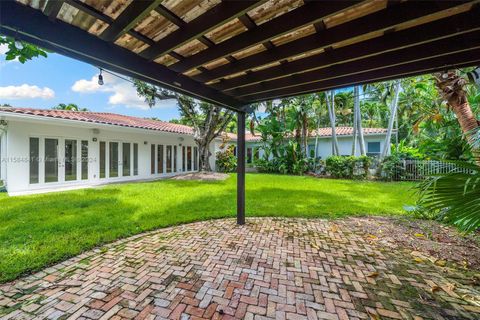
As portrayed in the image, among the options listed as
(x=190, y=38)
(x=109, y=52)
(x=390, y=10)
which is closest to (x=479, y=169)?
(x=390, y=10)

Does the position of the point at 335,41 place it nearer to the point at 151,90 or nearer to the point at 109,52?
the point at 109,52

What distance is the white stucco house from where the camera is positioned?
855 cm

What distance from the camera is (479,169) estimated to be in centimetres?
185

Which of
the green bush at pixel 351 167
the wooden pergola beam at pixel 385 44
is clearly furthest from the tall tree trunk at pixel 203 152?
the wooden pergola beam at pixel 385 44

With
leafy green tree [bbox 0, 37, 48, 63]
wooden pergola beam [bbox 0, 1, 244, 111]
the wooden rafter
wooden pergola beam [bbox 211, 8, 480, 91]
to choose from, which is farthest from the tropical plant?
leafy green tree [bbox 0, 37, 48, 63]

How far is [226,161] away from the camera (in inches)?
708

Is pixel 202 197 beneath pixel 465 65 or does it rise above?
beneath

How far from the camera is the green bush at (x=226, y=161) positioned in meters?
18.0

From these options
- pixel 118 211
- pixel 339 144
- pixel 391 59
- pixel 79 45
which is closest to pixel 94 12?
pixel 79 45

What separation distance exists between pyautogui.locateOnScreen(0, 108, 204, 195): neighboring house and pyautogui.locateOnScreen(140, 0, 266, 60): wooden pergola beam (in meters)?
8.49

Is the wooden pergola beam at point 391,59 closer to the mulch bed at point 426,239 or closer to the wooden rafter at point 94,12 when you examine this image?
the wooden rafter at point 94,12

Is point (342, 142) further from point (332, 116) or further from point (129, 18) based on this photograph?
point (129, 18)

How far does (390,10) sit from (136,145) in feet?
43.5

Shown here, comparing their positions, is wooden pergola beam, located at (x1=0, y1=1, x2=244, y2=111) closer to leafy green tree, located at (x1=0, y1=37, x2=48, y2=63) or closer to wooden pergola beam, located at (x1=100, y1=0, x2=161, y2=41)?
wooden pergola beam, located at (x1=100, y1=0, x2=161, y2=41)
